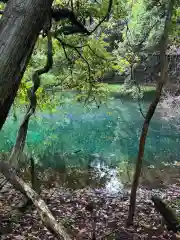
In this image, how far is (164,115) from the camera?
28.0 metres

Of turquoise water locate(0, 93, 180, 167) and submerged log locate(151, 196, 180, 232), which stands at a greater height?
submerged log locate(151, 196, 180, 232)

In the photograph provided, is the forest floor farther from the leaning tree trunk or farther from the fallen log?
the leaning tree trunk

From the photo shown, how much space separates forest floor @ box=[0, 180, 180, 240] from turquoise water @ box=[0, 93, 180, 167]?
532cm

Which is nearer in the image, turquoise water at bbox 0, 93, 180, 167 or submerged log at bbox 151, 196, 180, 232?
submerged log at bbox 151, 196, 180, 232

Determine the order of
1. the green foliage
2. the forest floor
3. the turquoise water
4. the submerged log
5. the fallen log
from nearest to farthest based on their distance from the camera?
the fallen log
the forest floor
the submerged log
the green foliage
the turquoise water

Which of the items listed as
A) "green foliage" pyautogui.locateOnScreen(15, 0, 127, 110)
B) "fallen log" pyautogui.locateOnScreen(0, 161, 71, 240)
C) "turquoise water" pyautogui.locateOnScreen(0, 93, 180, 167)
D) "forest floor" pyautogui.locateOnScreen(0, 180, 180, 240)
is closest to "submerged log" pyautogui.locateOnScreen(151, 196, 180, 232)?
"forest floor" pyautogui.locateOnScreen(0, 180, 180, 240)

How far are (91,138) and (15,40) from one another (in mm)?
19064

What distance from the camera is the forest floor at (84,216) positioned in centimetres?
606

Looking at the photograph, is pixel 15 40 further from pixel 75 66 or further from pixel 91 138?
pixel 91 138

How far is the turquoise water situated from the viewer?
54.4ft

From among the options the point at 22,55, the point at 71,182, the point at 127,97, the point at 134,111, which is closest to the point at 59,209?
the point at 71,182

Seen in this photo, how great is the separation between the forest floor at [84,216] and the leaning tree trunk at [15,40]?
3.65 metres

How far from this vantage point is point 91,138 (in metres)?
21.4

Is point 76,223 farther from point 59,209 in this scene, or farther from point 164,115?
point 164,115
